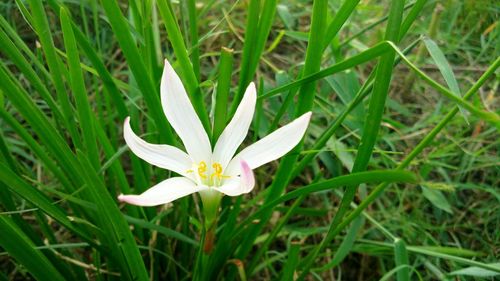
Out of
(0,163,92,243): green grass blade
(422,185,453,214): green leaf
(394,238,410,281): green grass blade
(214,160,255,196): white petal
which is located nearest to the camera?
(214,160,255,196): white petal

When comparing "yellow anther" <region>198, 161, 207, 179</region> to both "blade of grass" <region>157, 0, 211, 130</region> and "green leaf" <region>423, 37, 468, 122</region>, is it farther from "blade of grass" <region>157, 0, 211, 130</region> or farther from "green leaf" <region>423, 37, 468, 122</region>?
"green leaf" <region>423, 37, 468, 122</region>

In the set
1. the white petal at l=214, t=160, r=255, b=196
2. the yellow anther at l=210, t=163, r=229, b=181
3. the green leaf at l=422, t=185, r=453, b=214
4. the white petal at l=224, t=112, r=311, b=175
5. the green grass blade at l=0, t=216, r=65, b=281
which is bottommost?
the green leaf at l=422, t=185, r=453, b=214

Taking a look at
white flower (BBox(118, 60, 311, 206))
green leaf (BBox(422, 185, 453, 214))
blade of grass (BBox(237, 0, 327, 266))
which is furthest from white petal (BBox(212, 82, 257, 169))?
green leaf (BBox(422, 185, 453, 214))

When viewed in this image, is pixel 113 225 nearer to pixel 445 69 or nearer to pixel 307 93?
pixel 307 93

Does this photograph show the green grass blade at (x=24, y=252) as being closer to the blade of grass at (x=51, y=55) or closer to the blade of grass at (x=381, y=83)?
the blade of grass at (x=51, y=55)

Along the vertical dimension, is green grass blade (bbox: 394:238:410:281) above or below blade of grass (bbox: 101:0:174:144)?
below

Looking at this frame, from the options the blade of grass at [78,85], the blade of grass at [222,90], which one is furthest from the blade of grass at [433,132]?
the blade of grass at [78,85]

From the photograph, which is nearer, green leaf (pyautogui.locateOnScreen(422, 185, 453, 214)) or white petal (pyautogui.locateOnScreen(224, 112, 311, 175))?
white petal (pyautogui.locateOnScreen(224, 112, 311, 175))
